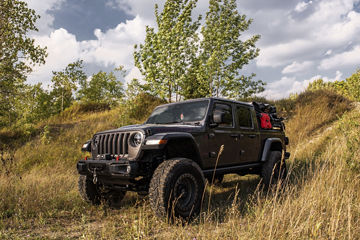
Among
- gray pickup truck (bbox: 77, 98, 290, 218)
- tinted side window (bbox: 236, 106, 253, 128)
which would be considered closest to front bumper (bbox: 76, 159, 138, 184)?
gray pickup truck (bbox: 77, 98, 290, 218)

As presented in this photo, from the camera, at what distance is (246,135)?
212 inches

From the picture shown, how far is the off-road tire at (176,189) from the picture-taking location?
11.4 ft

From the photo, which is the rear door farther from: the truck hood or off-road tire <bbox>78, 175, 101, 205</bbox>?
off-road tire <bbox>78, 175, 101, 205</bbox>

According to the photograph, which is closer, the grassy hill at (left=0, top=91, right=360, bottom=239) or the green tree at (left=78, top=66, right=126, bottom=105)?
the grassy hill at (left=0, top=91, right=360, bottom=239)

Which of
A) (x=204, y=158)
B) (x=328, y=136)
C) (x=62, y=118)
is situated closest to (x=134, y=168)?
(x=204, y=158)

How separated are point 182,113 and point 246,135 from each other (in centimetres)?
147

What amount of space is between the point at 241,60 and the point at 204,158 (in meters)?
13.7

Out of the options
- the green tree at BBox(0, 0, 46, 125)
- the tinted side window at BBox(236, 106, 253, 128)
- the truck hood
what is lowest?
the truck hood

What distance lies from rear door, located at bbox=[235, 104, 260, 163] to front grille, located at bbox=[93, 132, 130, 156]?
225cm

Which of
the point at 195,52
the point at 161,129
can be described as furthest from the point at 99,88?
the point at 161,129

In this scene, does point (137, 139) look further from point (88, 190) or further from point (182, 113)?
point (88, 190)

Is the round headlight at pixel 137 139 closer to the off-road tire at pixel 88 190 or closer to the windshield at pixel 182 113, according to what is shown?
the windshield at pixel 182 113

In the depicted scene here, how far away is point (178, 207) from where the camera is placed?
143 inches

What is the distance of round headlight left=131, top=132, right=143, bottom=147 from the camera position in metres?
3.79
